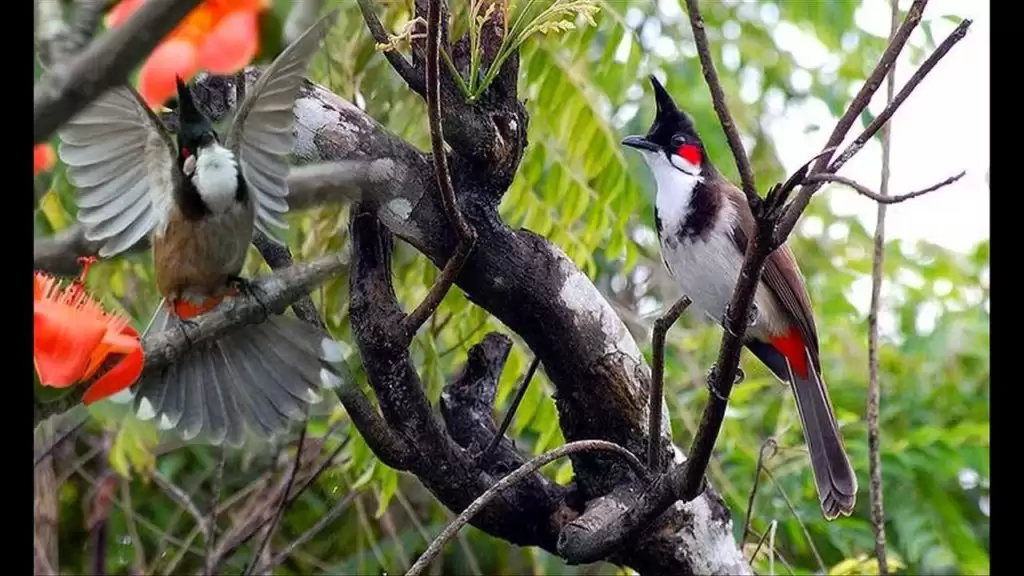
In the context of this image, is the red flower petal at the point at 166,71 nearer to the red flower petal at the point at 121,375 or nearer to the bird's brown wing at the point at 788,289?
the red flower petal at the point at 121,375

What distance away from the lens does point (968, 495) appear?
1.75 m

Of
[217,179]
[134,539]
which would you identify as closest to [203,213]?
[217,179]

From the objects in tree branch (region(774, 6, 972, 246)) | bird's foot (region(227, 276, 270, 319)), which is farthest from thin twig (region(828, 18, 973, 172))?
bird's foot (region(227, 276, 270, 319))

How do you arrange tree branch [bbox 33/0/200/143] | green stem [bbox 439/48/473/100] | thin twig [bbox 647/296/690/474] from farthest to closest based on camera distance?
1. thin twig [bbox 647/296/690/474]
2. green stem [bbox 439/48/473/100]
3. tree branch [bbox 33/0/200/143]

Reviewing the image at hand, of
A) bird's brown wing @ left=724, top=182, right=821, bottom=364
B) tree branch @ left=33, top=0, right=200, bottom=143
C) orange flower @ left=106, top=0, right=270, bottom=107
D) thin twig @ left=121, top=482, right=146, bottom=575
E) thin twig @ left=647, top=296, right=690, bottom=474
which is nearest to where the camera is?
tree branch @ left=33, top=0, right=200, bottom=143

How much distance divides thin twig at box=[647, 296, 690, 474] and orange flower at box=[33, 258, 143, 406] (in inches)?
19.5

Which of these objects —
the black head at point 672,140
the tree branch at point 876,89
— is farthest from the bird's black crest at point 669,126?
the tree branch at point 876,89

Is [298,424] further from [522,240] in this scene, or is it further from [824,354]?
[824,354]

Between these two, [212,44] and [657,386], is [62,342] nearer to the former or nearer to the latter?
[212,44]

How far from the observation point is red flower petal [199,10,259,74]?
0.44 meters

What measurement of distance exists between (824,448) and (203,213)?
847 millimetres

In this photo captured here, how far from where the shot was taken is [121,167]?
50 cm

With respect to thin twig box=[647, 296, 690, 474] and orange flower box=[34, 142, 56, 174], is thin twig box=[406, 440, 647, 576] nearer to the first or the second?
thin twig box=[647, 296, 690, 474]

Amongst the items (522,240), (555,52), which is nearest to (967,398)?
(555,52)
